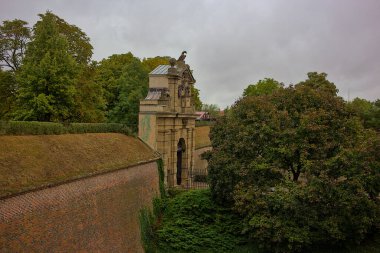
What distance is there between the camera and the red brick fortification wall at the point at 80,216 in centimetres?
1212

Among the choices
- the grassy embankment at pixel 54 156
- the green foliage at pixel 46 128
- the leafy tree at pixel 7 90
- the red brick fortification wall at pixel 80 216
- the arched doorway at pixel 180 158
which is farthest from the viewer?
the arched doorway at pixel 180 158

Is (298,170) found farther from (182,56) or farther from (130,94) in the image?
(130,94)

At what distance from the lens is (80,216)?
1523cm

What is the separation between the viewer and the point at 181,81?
1170 inches

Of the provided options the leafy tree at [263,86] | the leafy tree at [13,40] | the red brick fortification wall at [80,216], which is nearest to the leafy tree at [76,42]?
the leafy tree at [13,40]

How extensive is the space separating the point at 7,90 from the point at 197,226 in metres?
17.6

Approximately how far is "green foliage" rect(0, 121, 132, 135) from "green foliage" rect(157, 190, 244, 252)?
6.21 m

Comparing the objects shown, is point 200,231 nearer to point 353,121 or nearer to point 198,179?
point 353,121

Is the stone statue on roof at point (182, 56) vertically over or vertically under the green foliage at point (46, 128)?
over

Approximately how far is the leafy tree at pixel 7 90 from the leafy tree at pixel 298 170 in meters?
16.2

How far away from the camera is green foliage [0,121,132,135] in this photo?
15698mm

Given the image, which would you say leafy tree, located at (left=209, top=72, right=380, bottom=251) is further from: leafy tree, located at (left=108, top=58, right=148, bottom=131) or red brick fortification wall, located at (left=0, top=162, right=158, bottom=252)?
leafy tree, located at (left=108, top=58, right=148, bottom=131)

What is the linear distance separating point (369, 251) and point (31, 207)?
15914 millimetres

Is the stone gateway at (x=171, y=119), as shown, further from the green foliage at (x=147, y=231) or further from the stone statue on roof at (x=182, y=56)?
the green foliage at (x=147, y=231)
